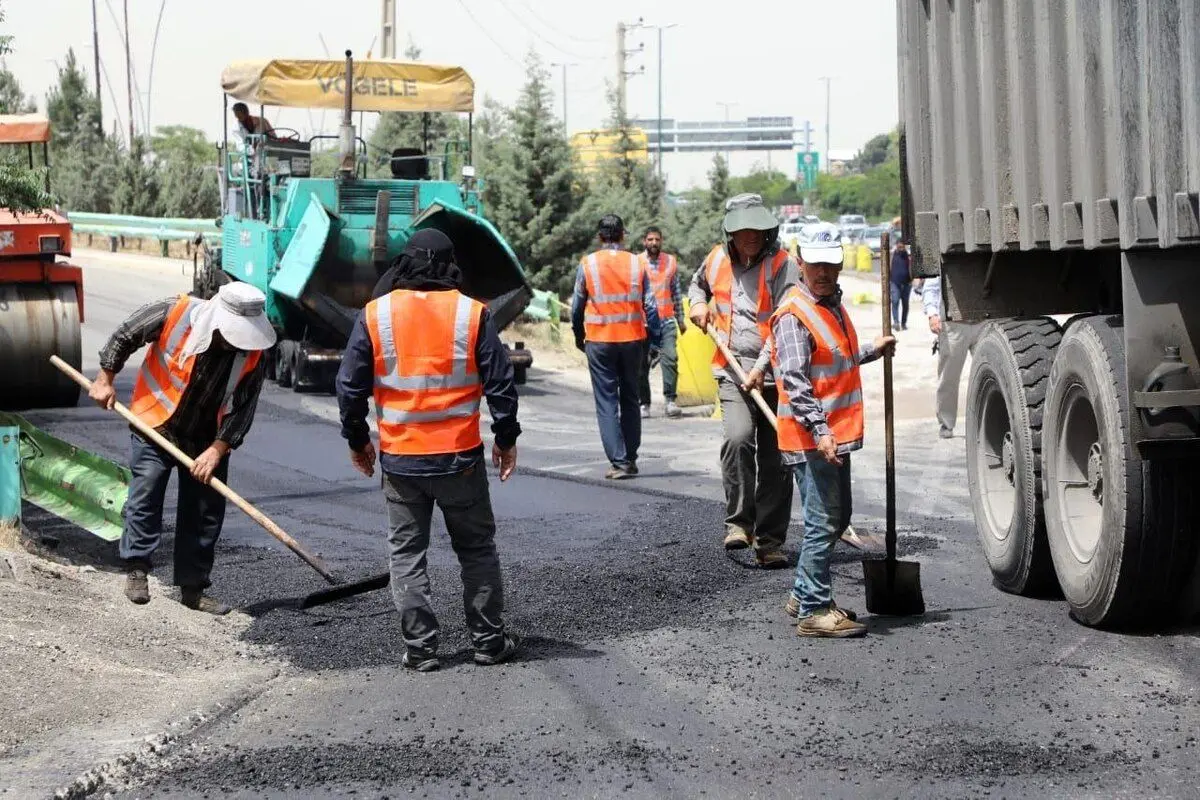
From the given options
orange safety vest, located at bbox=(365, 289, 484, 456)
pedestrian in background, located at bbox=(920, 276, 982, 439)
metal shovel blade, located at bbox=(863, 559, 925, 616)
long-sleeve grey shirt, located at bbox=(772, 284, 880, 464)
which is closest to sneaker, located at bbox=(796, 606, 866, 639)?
metal shovel blade, located at bbox=(863, 559, 925, 616)

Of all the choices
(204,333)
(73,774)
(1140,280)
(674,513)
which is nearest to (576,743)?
(73,774)

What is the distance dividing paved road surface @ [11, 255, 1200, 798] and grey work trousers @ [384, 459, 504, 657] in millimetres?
166

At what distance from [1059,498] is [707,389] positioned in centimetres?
959

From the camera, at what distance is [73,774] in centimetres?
477

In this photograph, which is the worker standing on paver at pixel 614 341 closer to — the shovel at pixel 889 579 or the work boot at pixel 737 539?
the work boot at pixel 737 539

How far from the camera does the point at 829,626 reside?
21.1 feet

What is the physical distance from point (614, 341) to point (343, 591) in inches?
172

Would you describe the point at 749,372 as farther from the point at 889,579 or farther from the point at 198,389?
the point at 198,389

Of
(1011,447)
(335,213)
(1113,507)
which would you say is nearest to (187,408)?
(1011,447)

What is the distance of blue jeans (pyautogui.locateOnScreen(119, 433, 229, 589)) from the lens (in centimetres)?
727

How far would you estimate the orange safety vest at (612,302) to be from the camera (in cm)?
1134

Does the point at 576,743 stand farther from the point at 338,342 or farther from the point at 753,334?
the point at 338,342

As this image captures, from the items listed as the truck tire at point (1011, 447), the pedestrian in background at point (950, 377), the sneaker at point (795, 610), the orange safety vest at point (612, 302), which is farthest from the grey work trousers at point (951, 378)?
the sneaker at point (795, 610)

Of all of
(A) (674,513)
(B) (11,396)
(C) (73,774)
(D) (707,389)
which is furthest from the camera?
(D) (707,389)
